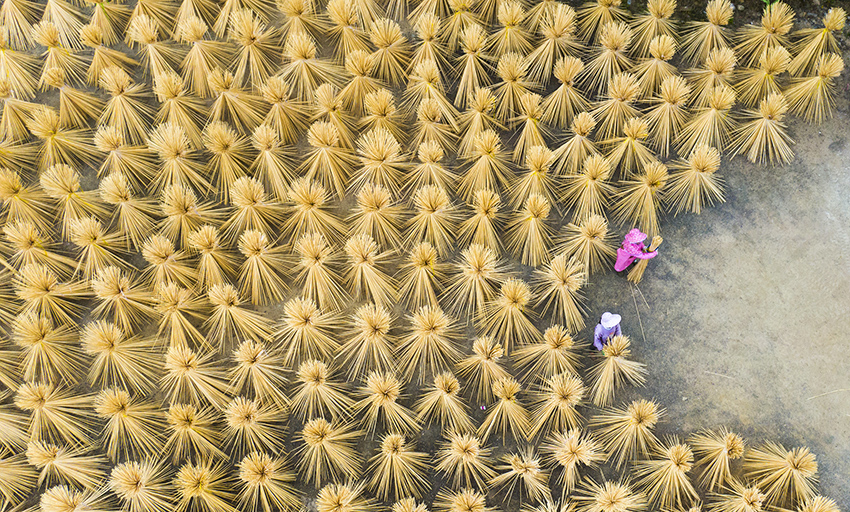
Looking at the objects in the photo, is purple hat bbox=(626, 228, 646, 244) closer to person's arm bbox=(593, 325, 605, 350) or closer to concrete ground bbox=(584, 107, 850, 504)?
concrete ground bbox=(584, 107, 850, 504)

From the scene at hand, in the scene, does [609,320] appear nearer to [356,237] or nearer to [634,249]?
[634,249]

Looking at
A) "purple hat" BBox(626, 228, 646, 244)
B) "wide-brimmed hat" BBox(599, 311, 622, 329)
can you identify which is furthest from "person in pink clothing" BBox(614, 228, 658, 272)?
"wide-brimmed hat" BBox(599, 311, 622, 329)

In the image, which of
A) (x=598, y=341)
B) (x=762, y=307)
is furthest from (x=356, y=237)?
(x=762, y=307)

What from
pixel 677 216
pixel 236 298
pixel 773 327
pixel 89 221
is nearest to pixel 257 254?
pixel 236 298

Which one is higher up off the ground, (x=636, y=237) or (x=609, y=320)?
(x=636, y=237)

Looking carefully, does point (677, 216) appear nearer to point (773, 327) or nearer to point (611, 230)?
point (611, 230)
